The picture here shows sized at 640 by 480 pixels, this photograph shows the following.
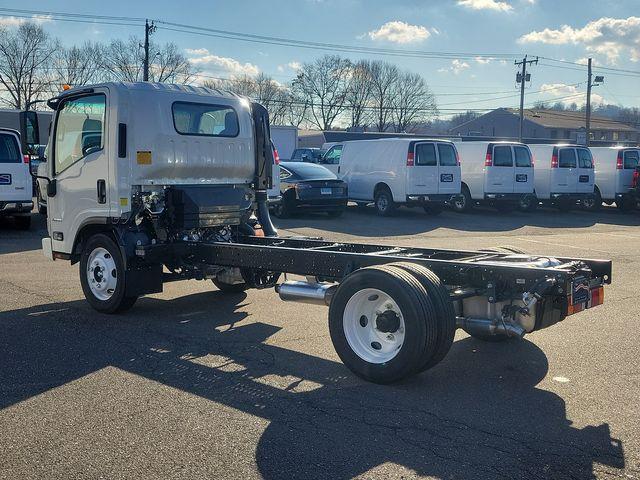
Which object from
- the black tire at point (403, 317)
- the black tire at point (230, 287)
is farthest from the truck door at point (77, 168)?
the black tire at point (403, 317)

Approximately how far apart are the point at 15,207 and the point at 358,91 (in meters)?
77.3

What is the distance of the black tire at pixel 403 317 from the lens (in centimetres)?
496

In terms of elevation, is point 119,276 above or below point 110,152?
below

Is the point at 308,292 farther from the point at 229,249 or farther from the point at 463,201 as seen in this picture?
the point at 463,201

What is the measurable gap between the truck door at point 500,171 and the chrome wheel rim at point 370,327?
16.9 meters

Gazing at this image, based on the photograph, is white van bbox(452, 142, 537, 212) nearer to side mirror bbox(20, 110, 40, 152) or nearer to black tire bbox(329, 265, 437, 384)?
side mirror bbox(20, 110, 40, 152)

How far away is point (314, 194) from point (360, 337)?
1326 centimetres

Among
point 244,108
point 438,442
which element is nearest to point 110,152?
point 244,108

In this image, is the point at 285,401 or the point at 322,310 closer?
the point at 285,401

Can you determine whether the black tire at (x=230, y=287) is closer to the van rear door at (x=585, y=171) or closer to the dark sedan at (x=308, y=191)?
the dark sedan at (x=308, y=191)

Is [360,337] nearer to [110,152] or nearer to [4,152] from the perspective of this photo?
[110,152]

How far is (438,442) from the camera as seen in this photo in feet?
13.9

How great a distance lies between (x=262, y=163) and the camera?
8.52 metres

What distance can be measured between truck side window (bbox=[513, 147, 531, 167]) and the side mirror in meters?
16.5
